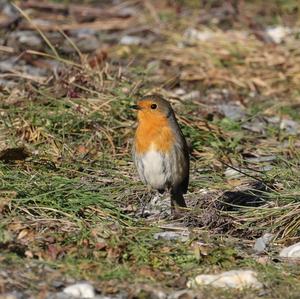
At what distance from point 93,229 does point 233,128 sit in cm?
304

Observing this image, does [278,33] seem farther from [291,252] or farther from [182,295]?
[182,295]

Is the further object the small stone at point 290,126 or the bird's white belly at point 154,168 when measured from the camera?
the small stone at point 290,126

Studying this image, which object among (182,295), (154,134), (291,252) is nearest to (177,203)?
(154,134)

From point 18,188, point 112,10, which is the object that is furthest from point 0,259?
point 112,10

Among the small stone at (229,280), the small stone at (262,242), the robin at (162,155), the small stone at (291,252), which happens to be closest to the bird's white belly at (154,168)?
the robin at (162,155)

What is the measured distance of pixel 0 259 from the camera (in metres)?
4.99

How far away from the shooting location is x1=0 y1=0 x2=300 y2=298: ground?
523cm

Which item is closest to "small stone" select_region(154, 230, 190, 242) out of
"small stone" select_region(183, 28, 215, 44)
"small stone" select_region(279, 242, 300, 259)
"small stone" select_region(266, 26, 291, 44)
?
"small stone" select_region(279, 242, 300, 259)

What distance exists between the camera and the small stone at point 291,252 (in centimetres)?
565

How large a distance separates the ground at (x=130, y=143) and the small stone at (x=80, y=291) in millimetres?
88

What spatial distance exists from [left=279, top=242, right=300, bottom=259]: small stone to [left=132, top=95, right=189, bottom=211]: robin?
2.80ft

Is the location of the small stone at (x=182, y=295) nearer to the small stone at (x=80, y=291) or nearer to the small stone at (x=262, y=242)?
the small stone at (x=80, y=291)

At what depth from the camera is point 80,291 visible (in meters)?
4.75

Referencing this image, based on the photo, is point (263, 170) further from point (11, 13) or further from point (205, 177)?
point (11, 13)
